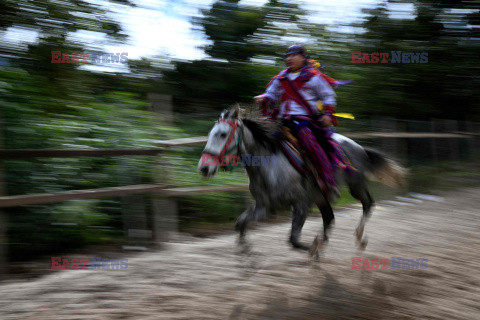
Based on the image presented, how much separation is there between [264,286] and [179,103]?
697 cm

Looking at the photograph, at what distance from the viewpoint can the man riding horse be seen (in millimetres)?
4145

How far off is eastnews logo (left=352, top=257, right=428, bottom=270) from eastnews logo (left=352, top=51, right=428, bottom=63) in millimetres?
7437

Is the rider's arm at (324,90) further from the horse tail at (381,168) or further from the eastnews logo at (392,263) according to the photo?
the eastnews logo at (392,263)

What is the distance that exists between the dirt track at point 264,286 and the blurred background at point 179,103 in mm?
665

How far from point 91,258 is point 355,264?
286cm

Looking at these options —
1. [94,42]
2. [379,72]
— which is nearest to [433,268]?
[94,42]

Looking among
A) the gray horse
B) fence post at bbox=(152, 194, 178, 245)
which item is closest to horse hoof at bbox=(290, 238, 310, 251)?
the gray horse

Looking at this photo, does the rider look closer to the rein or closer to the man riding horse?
the man riding horse

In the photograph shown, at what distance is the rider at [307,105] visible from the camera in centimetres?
414

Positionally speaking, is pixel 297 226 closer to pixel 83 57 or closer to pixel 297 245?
pixel 297 245

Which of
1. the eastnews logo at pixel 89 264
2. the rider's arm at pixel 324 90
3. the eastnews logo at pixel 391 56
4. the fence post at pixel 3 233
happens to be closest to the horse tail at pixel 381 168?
the rider's arm at pixel 324 90

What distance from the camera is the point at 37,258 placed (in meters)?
4.35

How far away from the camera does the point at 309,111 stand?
4.25 meters

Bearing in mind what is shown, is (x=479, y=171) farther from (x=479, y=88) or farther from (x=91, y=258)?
(x=91, y=258)
